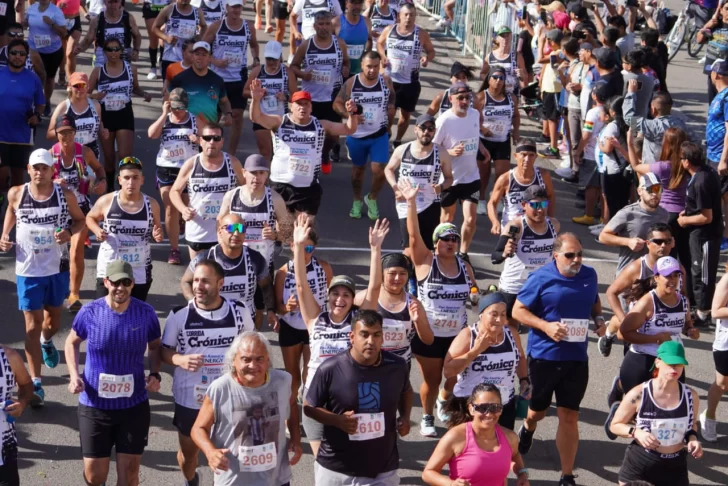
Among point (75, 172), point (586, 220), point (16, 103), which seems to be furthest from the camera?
point (586, 220)

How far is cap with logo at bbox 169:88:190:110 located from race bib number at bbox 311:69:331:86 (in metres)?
2.61

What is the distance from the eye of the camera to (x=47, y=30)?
50.6 feet

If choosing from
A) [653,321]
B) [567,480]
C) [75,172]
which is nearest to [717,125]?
[653,321]

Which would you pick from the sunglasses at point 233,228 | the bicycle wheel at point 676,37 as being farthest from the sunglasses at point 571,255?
the bicycle wheel at point 676,37

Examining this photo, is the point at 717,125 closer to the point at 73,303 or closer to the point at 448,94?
the point at 448,94

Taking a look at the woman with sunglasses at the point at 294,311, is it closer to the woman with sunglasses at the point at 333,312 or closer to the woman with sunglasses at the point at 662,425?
the woman with sunglasses at the point at 333,312

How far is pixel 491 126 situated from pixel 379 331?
670cm

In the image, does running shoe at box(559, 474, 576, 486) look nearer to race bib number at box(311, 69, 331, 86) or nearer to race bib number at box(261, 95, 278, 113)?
race bib number at box(261, 95, 278, 113)

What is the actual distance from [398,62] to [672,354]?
819 cm

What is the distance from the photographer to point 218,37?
14.7m

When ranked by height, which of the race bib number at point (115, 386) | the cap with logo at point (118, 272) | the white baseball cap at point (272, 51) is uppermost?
the white baseball cap at point (272, 51)

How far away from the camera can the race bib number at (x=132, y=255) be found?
31.3 ft

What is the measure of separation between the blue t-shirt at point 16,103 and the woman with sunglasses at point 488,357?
21.0ft

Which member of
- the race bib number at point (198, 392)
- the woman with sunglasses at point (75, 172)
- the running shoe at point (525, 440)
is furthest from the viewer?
the woman with sunglasses at point (75, 172)
